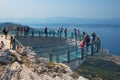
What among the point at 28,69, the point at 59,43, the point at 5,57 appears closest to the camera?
the point at 28,69

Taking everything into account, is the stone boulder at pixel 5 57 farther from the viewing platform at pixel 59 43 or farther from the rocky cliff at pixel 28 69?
the viewing platform at pixel 59 43

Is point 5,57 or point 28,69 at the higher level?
point 5,57

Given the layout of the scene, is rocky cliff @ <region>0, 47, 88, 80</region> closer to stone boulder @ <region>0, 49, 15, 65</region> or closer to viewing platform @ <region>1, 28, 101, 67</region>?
stone boulder @ <region>0, 49, 15, 65</region>

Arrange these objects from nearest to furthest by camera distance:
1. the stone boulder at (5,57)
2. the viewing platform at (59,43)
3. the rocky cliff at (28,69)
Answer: the rocky cliff at (28,69)
the stone boulder at (5,57)
the viewing platform at (59,43)

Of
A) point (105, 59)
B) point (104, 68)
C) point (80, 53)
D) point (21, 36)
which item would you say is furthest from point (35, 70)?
point (105, 59)

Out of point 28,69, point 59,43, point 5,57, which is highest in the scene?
point 5,57

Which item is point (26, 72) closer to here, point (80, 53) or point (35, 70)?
point (35, 70)

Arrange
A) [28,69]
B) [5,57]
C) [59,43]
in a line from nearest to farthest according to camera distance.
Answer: [28,69] < [5,57] < [59,43]

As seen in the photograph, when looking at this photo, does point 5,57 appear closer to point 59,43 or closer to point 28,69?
point 28,69

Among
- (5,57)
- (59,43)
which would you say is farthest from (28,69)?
(59,43)

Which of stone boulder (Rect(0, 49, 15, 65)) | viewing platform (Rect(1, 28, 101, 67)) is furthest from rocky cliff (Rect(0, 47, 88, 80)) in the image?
viewing platform (Rect(1, 28, 101, 67))

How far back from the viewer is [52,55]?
102 feet

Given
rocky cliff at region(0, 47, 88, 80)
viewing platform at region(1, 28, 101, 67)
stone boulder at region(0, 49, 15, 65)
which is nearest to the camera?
rocky cliff at region(0, 47, 88, 80)

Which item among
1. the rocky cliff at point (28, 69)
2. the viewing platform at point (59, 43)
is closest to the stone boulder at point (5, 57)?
the rocky cliff at point (28, 69)
